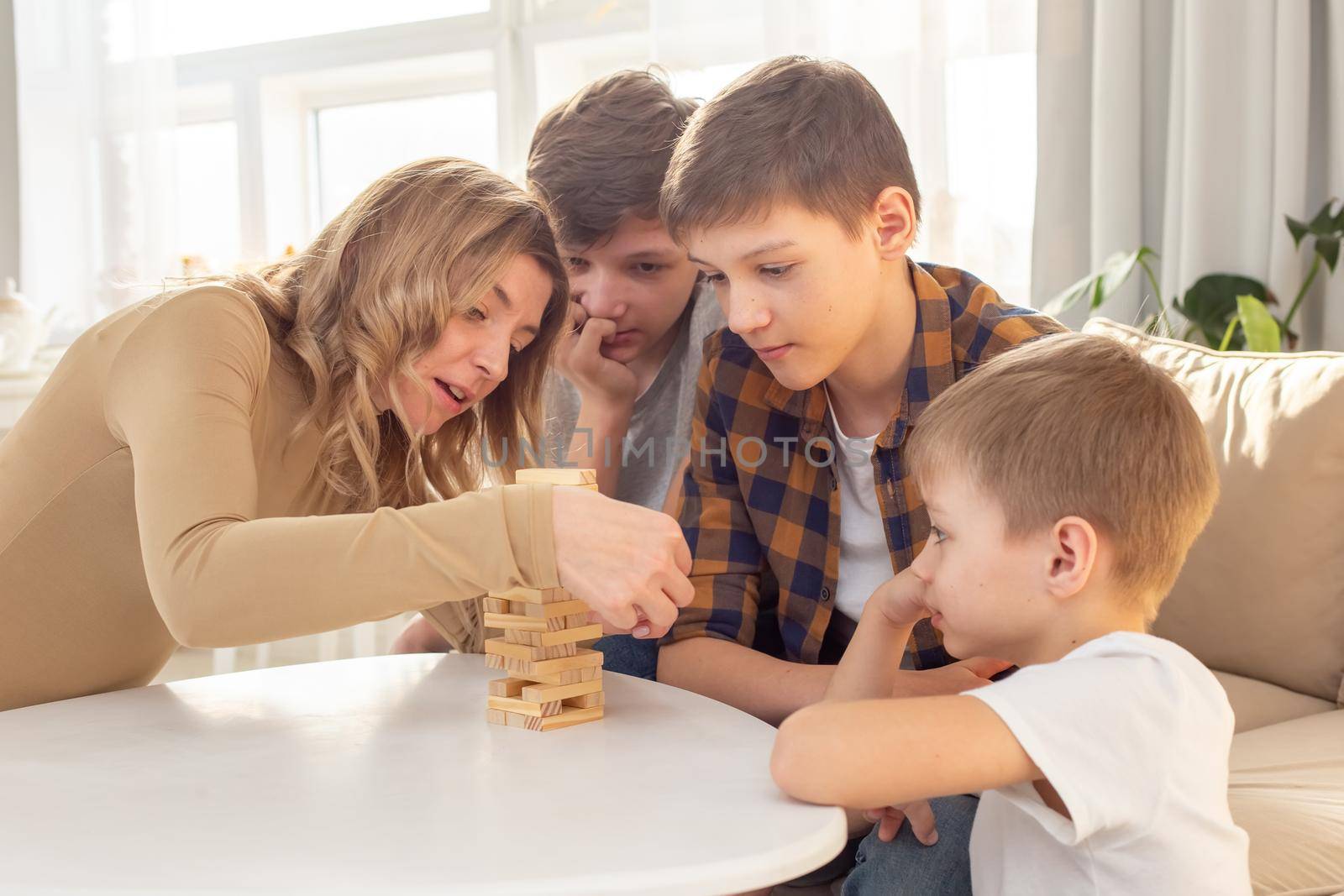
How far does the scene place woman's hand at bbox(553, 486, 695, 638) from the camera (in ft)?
3.36

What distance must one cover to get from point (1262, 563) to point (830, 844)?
44.1 inches

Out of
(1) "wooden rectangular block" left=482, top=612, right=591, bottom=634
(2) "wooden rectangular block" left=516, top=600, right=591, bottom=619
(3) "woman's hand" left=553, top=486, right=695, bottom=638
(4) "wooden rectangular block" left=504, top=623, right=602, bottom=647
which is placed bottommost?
(4) "wooden rectangular block" left=504, top=623, right=602, bottom=647

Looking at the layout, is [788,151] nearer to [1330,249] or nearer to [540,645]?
[540,645]

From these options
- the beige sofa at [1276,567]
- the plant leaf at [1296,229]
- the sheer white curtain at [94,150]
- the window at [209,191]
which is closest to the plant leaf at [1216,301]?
the plant leaf at [1296,229]

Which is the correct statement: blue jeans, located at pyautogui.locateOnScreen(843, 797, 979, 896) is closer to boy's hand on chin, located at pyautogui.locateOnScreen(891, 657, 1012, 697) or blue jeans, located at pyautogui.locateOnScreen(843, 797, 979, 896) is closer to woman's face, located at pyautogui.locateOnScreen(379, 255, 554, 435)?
boy's hand on chin, located at pyautogui.locateOnScreen(891, 657, 1012, 697)

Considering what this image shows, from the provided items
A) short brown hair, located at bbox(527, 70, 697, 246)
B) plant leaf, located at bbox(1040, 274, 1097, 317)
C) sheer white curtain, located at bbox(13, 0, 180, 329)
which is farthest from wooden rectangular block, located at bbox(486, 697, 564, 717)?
sheer white curtain, located at bbox(13, 0, 180, 329)

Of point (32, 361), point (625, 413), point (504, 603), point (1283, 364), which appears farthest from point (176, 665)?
point (1283, 364)

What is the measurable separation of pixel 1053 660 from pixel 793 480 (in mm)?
569

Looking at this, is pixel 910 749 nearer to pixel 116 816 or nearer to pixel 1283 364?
pixel 116 816

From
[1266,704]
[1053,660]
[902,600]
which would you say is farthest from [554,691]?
[1266,704]

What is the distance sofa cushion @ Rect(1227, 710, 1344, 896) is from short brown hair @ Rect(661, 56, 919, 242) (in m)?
0.76

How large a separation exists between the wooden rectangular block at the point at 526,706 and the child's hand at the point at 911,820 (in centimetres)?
30

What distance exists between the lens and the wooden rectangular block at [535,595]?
106 centimetres

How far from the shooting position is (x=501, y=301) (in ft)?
4.76
